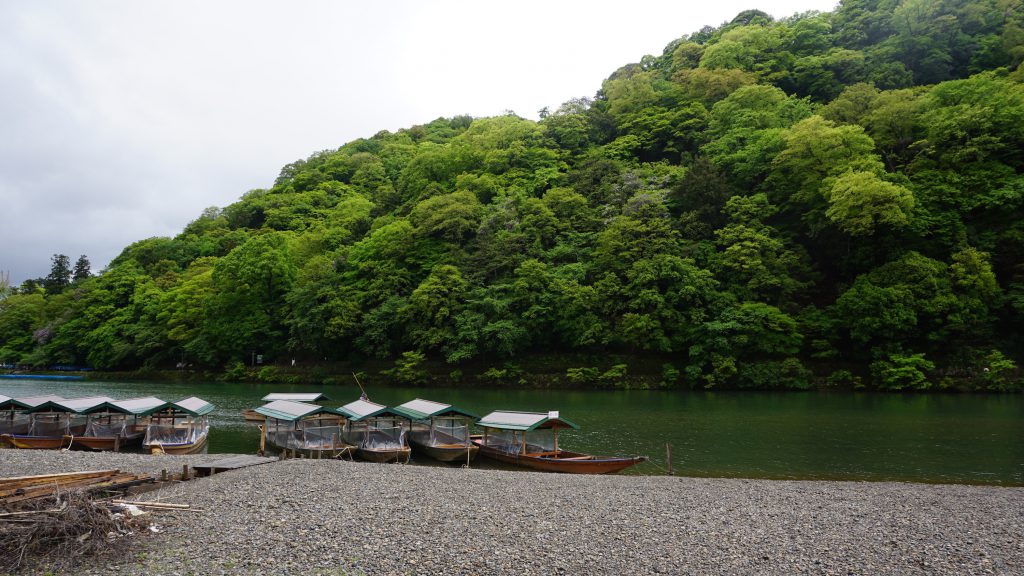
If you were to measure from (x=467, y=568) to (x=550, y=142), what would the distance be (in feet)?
235

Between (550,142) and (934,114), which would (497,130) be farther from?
(934,114)

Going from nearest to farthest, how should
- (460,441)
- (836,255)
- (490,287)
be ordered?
(460,441), (836,255), (490,287)

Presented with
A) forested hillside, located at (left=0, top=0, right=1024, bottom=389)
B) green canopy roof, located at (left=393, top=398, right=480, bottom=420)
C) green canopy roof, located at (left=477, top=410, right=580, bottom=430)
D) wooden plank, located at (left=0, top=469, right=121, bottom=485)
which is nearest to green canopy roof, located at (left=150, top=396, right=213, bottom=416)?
green canopy roof, located at (left=393, top=398, right=480, bottom=420)

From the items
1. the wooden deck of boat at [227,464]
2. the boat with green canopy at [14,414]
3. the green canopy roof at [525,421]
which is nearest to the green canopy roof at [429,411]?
the green canopy roof at [525,421]

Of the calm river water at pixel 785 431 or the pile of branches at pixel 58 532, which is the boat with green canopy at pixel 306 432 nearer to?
the calm river water at pixel 785 431

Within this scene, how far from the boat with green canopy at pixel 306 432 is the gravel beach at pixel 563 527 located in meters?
4.75

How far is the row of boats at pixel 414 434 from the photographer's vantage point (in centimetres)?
2123

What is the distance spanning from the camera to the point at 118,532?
9.13m

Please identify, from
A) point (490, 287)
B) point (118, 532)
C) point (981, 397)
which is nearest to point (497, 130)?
point (490, 287)

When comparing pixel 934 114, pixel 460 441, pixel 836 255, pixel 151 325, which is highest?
pixel 934 114

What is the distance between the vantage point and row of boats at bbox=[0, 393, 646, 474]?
837 inches

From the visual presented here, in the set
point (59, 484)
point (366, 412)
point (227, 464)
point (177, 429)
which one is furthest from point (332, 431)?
point (59, 484)

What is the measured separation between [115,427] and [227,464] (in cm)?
1131

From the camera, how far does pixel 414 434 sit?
75.3 ft
